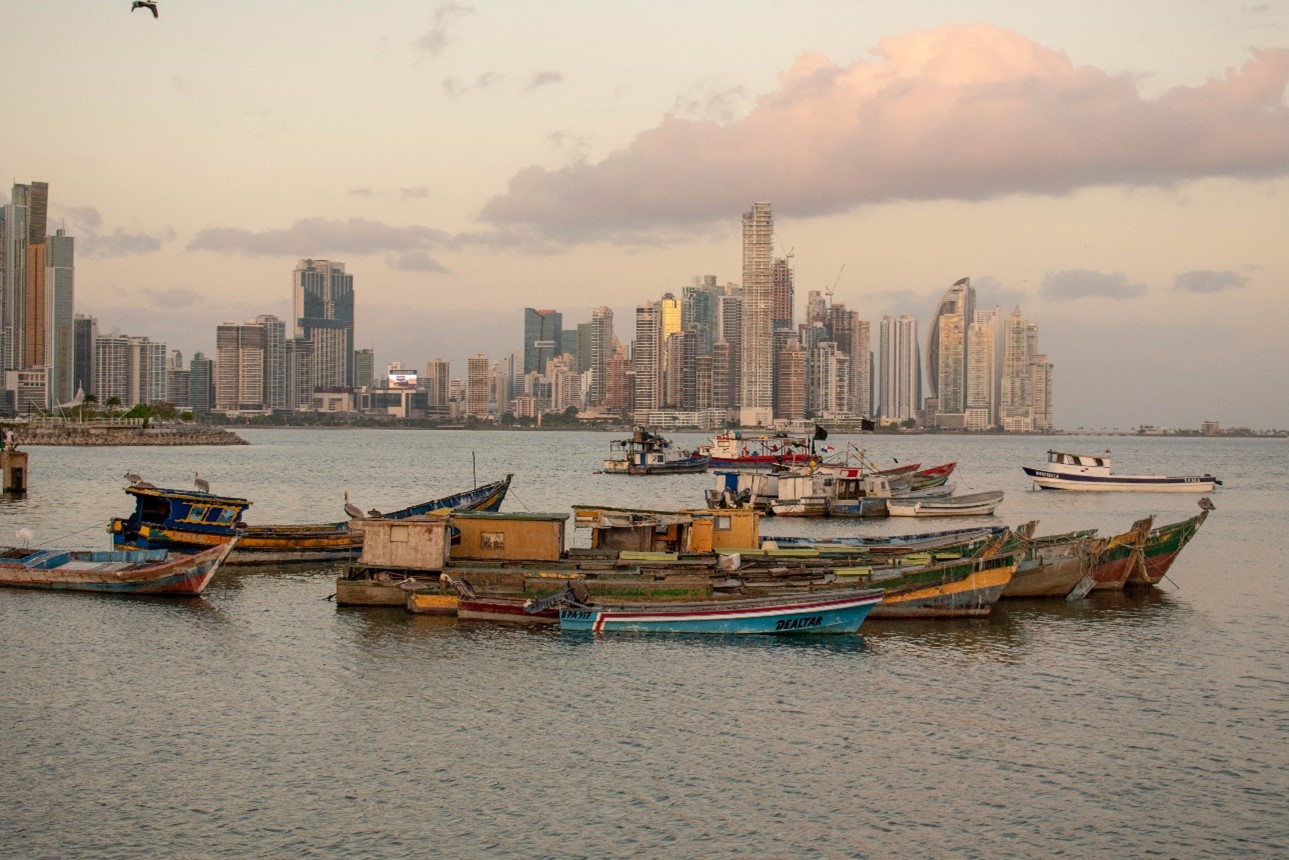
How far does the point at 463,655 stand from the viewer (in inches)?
1190

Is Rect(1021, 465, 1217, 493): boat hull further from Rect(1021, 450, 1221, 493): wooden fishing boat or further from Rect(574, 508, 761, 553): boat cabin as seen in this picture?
Rect(574, 508, 761, 553): boat cabin

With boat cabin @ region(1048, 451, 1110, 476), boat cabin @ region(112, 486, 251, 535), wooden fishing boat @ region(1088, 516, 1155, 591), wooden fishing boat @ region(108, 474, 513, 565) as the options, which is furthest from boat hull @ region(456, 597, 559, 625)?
boat cabin @ region(1048, 451, 1110, 476)

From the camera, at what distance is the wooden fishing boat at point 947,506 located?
73250 mm

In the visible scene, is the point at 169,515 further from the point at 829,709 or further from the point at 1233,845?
the point at 1233,845

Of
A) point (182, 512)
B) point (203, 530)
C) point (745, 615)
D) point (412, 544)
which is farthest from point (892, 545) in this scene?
point (182, 512)

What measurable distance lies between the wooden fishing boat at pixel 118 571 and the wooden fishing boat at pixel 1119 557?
2871 cm

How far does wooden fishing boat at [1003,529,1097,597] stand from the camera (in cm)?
3900

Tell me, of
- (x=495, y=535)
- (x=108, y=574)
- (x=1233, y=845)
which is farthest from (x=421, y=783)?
(x=108, y=574)

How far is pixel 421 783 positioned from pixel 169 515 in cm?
2726

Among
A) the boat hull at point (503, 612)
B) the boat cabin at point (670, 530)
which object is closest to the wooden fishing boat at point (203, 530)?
the boat cabin at point (670, 530)

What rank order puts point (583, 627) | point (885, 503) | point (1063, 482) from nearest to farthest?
1. point (583, 627)
2. point (885, 503)
3. point (1063, 482)

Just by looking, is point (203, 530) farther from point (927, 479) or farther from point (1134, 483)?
point (1134, 483)

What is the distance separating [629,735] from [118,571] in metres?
22.2

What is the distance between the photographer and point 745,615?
32.3 m
